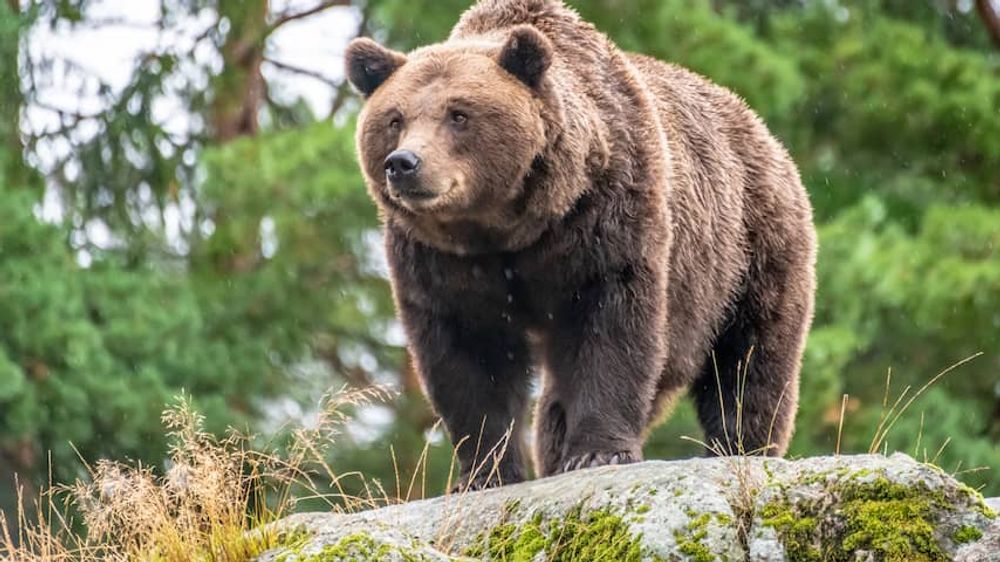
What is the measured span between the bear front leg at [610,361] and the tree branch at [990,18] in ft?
32.0

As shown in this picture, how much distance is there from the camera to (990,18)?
1470 centimetres

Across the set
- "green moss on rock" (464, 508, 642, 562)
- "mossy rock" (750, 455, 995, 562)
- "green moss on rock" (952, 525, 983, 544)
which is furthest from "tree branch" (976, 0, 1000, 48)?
"green moss on rock" (952, 525, 983, 544)

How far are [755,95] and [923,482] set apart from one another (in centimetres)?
877

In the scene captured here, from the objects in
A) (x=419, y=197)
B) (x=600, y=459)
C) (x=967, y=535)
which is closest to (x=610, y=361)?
(x=600, y=459)

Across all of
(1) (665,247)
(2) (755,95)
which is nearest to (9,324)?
(2) (755,95)

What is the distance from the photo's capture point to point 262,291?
1375 cm

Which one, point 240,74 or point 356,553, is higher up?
point 356,553

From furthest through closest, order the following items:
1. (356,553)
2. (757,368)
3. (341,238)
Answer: (341,238)
(757,368)
(356,553)

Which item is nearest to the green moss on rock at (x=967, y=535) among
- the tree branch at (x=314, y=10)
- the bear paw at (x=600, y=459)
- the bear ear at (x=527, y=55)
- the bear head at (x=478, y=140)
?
the bear paw at (x=600, y=459)

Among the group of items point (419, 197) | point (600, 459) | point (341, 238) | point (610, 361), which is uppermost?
point (419, 197)

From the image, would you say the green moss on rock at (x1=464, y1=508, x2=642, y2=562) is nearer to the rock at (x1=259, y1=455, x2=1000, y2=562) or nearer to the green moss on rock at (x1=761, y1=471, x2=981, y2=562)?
the rock at (x1=259, y1=455, x2=1000, y2=562)

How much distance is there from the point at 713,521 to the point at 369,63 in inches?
102

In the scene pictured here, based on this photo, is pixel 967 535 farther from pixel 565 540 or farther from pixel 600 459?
pixel 600 459

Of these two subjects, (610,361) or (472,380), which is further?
(472,380)
